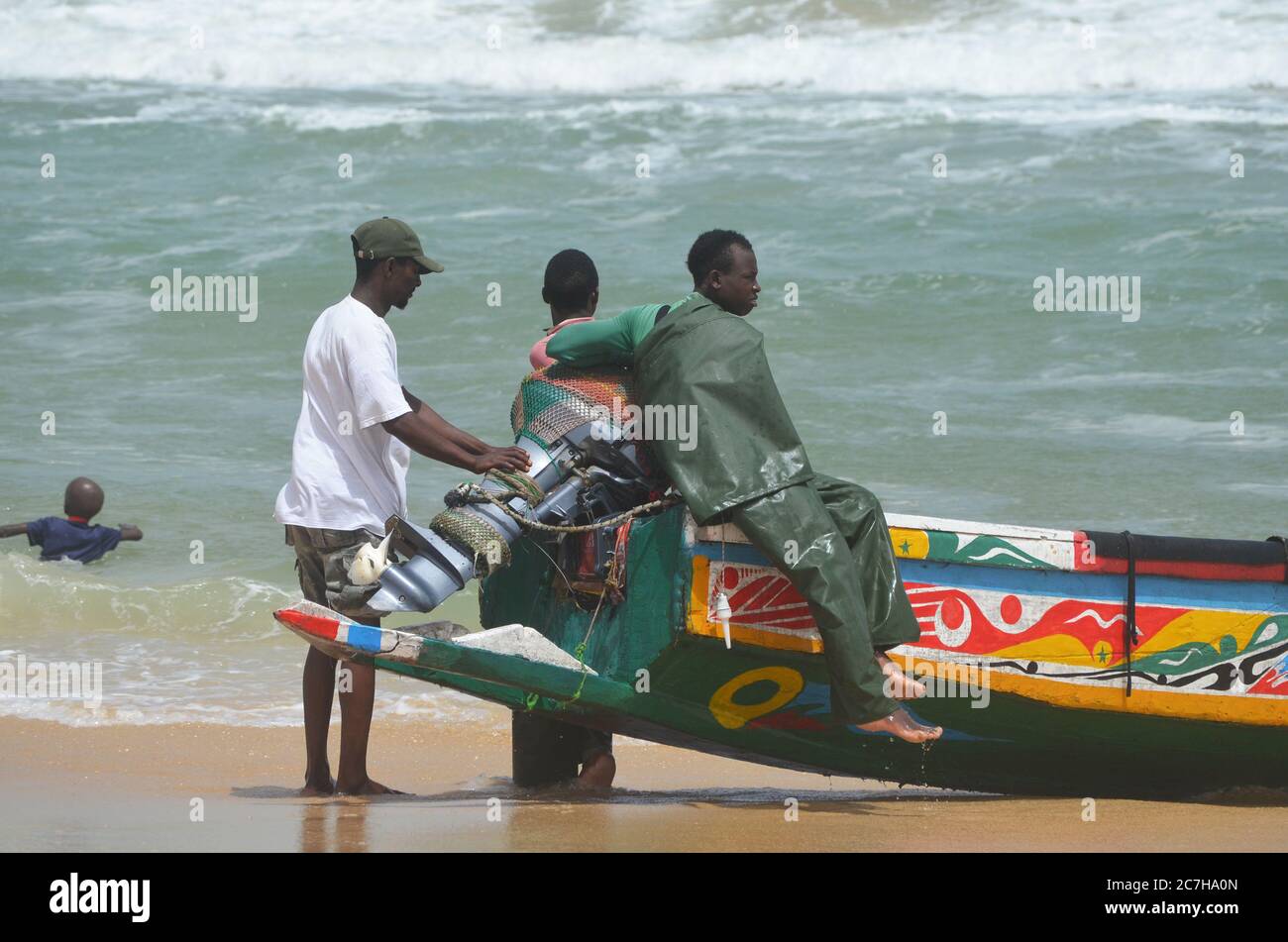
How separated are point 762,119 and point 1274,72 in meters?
6.37

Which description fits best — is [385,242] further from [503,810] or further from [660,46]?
[660,46]

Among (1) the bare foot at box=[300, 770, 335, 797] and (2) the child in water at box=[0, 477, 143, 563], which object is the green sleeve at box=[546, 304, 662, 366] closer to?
(1) the bare foot at box=[300, 770, 335, 797]

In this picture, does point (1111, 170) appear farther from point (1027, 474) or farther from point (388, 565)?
point (388, 565)

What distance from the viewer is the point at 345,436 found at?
479 centimetres

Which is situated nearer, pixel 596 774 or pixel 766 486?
pixel 766 486

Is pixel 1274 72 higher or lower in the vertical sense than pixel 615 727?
higher

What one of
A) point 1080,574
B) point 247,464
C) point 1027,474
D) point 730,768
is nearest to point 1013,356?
point 1027,474

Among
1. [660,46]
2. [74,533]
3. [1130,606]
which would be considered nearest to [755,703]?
[1130,606]

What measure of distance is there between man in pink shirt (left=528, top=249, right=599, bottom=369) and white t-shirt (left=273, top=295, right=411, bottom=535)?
0.50m

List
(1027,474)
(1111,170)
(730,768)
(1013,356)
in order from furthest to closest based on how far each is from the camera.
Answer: (1111,170), (1013,356), (1027,474), (730,768)

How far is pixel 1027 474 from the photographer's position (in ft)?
36.4

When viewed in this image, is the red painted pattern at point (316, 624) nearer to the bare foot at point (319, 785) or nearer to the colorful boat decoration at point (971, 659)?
the colorful boat decoration at point (971, 659)

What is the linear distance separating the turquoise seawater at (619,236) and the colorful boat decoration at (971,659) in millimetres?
2469

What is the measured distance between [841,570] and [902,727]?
48 centimetres
